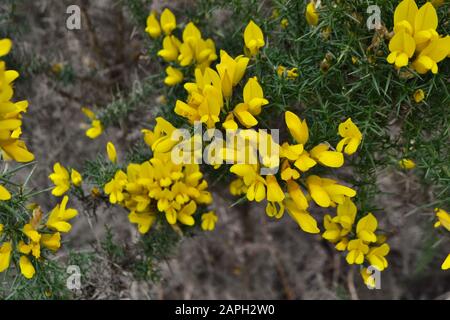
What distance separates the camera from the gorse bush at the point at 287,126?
1.02 m

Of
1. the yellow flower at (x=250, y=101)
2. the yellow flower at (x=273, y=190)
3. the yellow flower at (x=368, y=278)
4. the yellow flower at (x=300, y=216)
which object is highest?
the yellow flower at (x=250, y=101)

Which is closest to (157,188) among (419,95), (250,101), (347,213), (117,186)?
(117,186)

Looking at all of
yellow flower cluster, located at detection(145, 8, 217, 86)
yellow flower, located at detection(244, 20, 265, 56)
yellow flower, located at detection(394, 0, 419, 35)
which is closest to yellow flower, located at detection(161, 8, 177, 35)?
yellow flower cluster, located at detection(145, 8, 217, 86)

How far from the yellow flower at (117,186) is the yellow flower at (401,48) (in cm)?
67

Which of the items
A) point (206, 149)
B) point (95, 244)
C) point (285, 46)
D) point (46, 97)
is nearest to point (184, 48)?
point (285, 46)

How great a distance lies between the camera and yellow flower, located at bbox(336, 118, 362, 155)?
3.39ft

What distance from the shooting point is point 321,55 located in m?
1.18

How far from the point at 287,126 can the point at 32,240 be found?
61 cm

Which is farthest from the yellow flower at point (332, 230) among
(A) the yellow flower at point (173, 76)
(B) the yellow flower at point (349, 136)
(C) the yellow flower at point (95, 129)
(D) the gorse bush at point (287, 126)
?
(C) the yellow flower at point (95, 129)

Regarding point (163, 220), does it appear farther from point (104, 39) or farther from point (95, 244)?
point (104, 39)

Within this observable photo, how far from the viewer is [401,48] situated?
1003 mm

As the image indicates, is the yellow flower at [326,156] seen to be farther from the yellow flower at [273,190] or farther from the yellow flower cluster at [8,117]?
the yellow flower cluster at [8,117]

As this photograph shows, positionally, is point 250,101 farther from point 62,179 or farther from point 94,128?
point 94,128

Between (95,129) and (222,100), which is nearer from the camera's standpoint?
(222,100)
